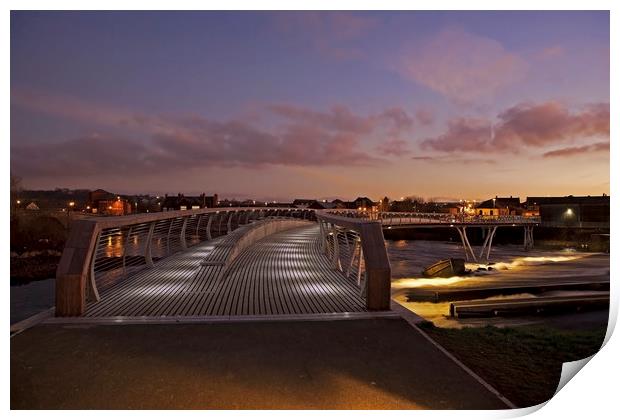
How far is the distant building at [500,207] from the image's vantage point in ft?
277

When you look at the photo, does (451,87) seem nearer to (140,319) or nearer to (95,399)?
(140,319)

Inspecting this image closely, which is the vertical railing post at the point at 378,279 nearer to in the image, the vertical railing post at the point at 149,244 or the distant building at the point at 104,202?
the vertical railing post at the point at 149,244

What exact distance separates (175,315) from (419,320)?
3.93 m

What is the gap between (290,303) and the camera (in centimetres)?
725

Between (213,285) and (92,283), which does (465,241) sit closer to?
(213,285)

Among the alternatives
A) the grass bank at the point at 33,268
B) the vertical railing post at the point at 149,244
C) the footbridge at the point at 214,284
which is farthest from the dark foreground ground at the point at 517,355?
the grass bank at the point at 33,268

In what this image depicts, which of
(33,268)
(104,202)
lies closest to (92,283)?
(33,268)

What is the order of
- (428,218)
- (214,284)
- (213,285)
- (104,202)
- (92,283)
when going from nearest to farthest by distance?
(92,283)
(213,285)
(214,284)
(428,218)
(104,202)

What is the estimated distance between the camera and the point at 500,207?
91625 mm

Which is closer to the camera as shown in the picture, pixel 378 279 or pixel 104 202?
pixel 378 279

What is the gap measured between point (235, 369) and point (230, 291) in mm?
3874

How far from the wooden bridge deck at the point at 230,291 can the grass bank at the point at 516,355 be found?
68.2 inches
